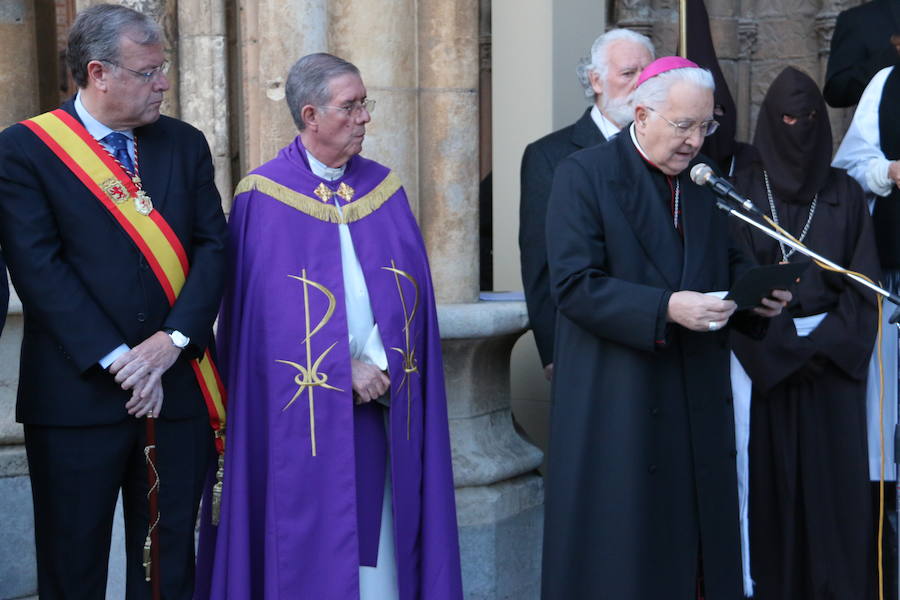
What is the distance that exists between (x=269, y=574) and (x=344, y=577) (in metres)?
0.20

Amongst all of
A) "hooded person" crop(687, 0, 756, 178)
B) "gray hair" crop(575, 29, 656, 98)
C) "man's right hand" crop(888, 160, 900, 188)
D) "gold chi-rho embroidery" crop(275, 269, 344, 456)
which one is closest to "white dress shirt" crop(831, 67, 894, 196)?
"man's right hand" crop(888, 160, 900, 188)

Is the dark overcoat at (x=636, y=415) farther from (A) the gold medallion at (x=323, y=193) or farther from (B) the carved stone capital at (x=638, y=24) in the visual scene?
(B) the carved stone capital at (x=638, y=24)

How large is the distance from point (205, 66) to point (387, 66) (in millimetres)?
649

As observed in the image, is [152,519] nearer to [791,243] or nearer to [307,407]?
[307,407]

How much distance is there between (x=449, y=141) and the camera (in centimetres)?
478

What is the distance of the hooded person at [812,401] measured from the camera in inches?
183

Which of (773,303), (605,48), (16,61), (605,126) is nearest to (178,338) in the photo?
(773,303)

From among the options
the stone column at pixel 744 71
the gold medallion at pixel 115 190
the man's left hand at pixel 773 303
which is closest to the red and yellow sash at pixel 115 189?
the gold medallion at pixel 115 190

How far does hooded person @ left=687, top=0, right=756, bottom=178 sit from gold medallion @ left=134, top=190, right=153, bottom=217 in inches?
82.8

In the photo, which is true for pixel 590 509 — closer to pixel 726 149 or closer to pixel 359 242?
pixel 359 242

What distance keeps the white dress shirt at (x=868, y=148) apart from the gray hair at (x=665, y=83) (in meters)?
1.40

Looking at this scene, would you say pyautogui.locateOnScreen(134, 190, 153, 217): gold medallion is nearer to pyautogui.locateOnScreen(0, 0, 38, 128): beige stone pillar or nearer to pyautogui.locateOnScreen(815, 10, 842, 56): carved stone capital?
pyautogui.locateOnScreen(0, 0, 38, 128): beige stone pillar

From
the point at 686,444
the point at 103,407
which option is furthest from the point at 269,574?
the point at 686,444

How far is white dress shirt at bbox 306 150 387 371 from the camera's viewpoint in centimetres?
375
